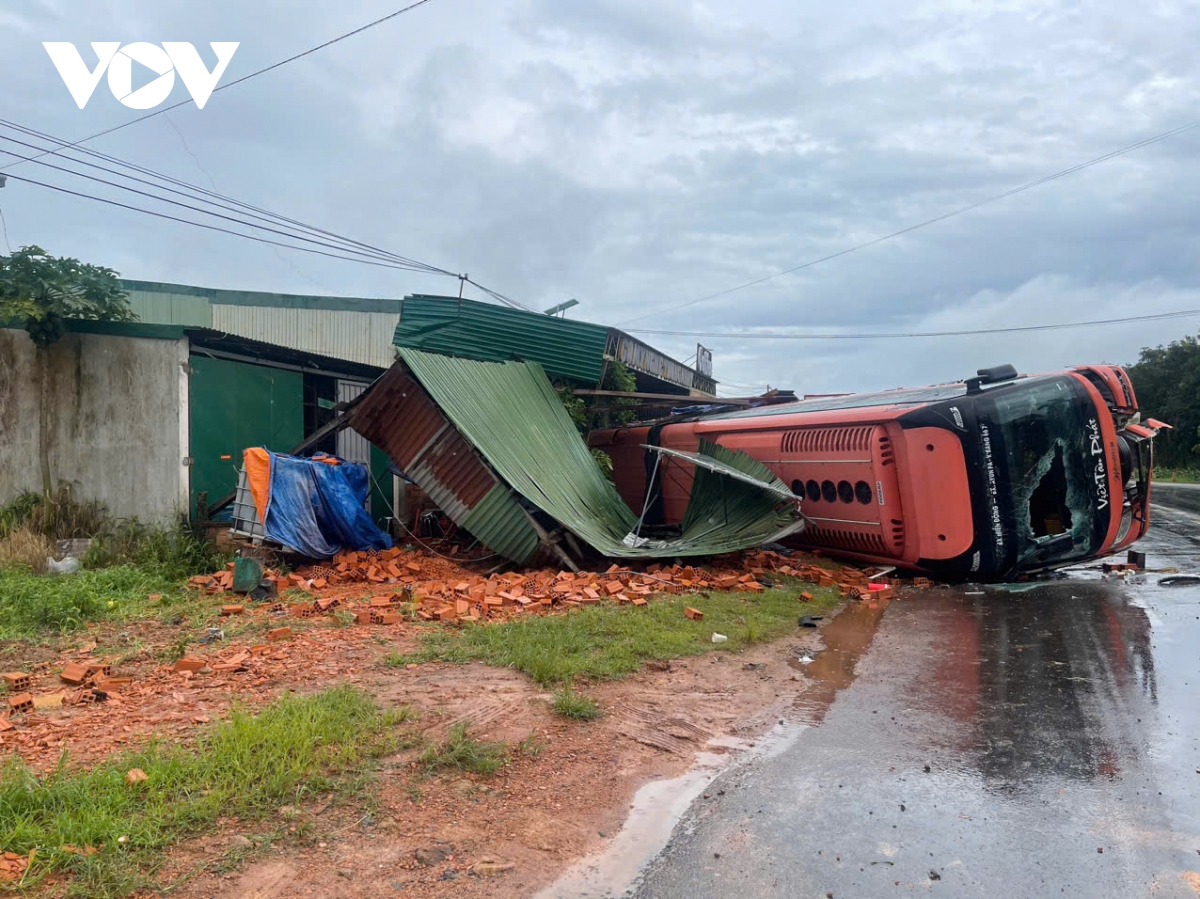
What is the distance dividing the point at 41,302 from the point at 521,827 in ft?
31.2

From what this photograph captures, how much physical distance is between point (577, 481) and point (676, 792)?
6.92 meters

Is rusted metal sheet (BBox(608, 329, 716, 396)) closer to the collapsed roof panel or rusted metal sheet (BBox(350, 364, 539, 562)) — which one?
the collapsed roof panel

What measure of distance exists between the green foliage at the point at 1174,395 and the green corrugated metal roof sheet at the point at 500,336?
35.6m

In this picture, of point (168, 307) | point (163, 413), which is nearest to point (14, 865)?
point (163, 413)

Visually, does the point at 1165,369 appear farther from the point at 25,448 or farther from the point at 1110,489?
the point at 25,448

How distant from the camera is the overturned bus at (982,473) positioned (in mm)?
9320

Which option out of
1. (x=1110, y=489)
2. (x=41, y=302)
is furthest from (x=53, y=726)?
(x=1110, y=489)

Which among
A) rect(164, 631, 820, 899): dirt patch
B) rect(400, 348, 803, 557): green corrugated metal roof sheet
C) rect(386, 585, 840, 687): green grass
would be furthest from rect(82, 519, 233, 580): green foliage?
rect(164, 631, 820, 899): dirt patch

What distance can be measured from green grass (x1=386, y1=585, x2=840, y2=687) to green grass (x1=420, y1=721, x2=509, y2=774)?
1094 mm

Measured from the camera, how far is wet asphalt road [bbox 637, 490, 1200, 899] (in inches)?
126

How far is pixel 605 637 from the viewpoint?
21.2 feet

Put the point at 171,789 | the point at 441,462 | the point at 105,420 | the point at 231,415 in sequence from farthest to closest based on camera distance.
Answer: the point at 231,415, the point at 105,420, the point at 441,462, the point at 171,789

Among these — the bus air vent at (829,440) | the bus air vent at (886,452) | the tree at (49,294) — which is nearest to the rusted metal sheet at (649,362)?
the bus air vent at (829,440)

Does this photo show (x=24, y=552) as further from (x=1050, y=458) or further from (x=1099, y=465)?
(x=1099, y=465)
